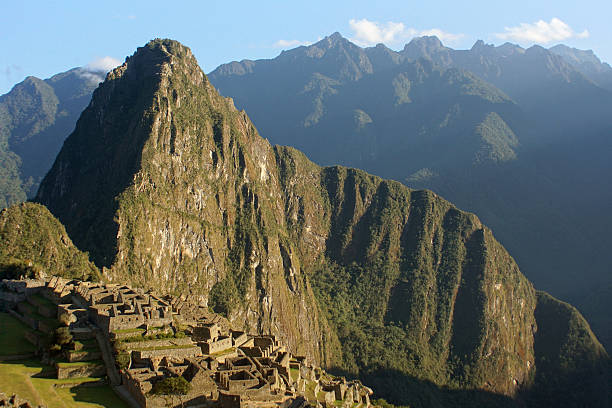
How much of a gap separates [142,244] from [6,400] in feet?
352

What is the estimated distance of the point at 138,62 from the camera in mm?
199875

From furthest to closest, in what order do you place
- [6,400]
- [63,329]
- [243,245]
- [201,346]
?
[243,245]
[201,346]
[63,329]
[6,400]

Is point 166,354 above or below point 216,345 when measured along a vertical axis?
below

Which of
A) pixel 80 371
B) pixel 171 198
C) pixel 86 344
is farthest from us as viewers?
pixel 171 198

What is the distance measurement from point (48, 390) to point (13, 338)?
13.1m

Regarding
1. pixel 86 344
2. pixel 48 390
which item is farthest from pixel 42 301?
pixel 48 390

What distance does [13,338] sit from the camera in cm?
6078

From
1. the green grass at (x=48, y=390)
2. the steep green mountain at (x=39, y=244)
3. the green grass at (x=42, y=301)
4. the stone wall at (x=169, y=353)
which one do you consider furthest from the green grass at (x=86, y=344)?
the steep green mountain at (x=39, y=244)

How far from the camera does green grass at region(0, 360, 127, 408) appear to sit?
4794cm

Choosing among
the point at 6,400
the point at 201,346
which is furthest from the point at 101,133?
the point at 6,400

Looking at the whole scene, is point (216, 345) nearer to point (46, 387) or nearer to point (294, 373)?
point (294, 373)

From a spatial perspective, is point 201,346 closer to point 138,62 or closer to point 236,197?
point 236,197

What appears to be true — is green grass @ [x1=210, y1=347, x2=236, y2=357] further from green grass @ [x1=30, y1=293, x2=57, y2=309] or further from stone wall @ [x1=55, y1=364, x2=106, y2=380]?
green grass @ [x1=30, y1=293, x2=57, y2=309]

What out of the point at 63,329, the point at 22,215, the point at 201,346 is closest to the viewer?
the point at 63,329
